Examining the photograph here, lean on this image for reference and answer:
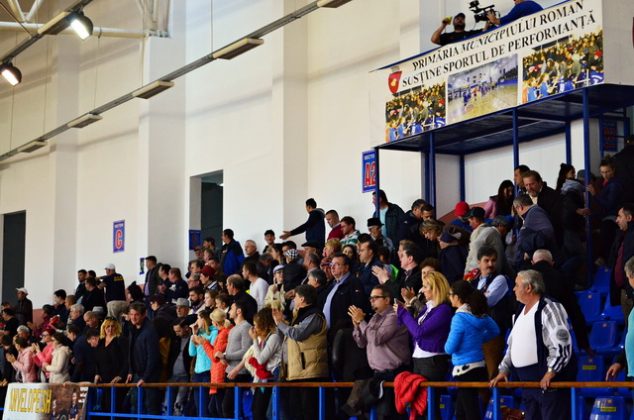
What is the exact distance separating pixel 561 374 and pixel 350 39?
9924 millimetres

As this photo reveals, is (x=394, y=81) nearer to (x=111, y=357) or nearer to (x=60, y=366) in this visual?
(x=111, y=357)

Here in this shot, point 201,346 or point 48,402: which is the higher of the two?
point 201,346

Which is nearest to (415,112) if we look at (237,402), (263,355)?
(263,355)

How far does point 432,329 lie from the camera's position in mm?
8477

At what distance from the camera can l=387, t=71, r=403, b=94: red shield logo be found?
44.1ft

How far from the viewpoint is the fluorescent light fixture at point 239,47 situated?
562 inches

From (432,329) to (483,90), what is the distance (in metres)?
4.28

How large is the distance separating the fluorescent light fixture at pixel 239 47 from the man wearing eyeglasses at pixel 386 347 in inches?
232

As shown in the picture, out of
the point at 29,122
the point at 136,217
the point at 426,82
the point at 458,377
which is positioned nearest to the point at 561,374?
the point at 458,377

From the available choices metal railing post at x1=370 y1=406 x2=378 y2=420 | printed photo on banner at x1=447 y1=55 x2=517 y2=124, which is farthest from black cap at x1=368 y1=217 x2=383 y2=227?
metal railing post at x1=370 y1=406 x2=378 y2=420

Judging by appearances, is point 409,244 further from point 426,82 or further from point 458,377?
point 426,82

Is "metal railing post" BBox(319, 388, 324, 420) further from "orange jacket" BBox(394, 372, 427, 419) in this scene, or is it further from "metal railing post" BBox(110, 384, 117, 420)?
"metal railing post" BBox(110, 384, 117, 420)

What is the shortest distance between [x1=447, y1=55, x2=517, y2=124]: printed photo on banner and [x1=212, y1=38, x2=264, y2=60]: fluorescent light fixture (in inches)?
116

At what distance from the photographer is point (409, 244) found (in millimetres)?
10203
